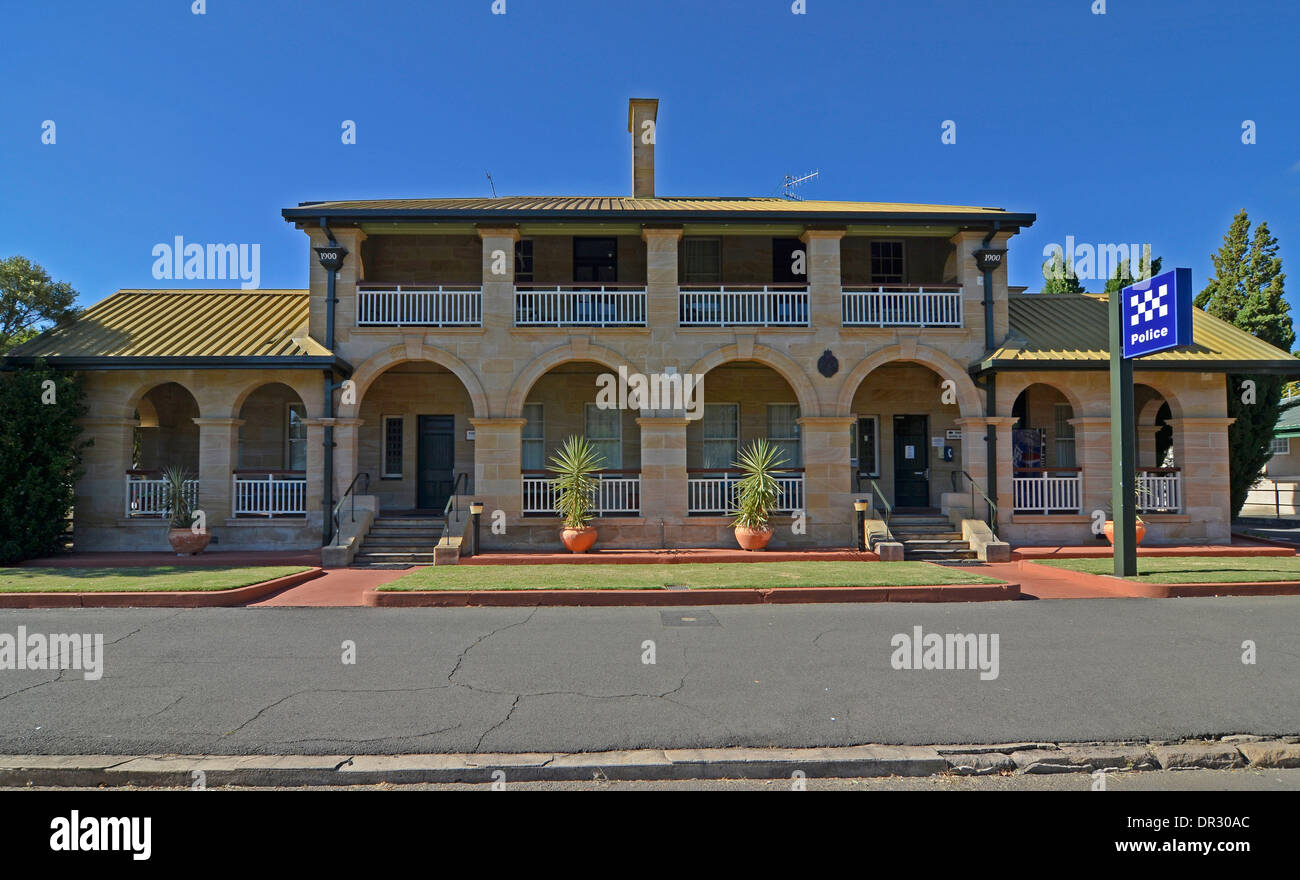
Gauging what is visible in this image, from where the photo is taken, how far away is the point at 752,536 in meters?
14.0

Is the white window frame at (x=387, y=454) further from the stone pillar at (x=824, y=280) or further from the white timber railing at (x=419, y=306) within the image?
the stone pillar at (x=824, y=280)

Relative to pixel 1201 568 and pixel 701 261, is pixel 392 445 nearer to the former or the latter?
pixel 701 261

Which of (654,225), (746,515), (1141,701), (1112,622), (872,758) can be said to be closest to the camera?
(872,758)

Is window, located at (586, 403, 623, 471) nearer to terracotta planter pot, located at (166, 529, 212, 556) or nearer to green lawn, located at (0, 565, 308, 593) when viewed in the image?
green lawn, located at (0, 565, 308, 593)

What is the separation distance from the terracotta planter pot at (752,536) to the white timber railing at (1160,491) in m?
8.25

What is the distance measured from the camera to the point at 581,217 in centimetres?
1470

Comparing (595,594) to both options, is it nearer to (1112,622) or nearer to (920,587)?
(920,587)

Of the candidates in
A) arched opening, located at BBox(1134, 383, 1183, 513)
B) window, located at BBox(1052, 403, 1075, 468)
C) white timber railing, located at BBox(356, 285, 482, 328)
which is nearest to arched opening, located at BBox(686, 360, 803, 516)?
white timber railing, located at BBox(356, 285, 482, 328)

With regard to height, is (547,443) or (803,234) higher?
(803,234)

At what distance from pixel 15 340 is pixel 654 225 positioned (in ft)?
50.0

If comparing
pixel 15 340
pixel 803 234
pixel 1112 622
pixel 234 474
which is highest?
pixel 803 234

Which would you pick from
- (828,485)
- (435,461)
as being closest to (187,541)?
(435,461)

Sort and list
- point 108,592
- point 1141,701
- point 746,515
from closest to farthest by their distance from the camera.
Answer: point 1141,701 < point 108,592 < point 746,515
